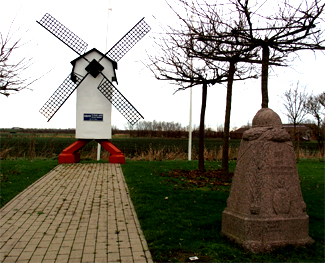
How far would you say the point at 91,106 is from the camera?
16625 mm

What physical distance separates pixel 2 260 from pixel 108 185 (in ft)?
19.8

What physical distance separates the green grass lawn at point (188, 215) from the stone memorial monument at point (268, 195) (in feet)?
0.65

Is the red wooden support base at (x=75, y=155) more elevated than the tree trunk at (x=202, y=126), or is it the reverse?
the tree trunk at (x=202, y=126)

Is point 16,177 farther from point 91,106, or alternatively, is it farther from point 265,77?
point 265,77

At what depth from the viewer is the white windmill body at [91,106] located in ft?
54.1

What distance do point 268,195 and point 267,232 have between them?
53cm

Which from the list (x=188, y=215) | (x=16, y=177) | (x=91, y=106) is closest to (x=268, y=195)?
(x=188, y=215)

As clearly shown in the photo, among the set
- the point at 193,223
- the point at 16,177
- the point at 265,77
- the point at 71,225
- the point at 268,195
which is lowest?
the point at 71,225

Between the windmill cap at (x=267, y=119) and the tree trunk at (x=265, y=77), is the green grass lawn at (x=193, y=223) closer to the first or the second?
the windmill cap at (x=267, y=119)

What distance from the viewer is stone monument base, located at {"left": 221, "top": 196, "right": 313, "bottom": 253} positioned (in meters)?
4.81

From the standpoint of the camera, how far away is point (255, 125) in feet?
17.5

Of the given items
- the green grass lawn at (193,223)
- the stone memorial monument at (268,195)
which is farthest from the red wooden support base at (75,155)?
the stone memorial monument at (268,195)

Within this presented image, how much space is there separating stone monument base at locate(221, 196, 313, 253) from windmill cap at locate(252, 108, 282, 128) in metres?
1.41

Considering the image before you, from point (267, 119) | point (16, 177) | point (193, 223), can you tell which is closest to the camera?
point (267, 119)
